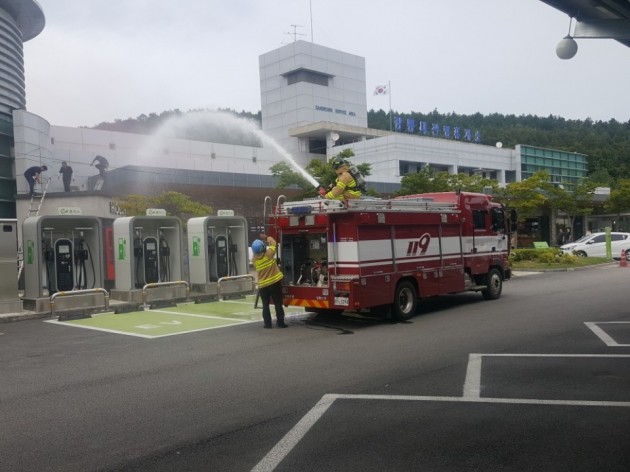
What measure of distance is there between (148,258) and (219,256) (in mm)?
2275

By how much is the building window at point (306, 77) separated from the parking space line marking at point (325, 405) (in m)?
59.2

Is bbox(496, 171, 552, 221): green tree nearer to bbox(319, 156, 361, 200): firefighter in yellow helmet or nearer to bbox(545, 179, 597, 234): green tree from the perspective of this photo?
bbox(545, 179, 597, 234): green tree

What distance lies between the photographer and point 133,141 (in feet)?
141

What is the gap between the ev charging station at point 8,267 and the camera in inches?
556

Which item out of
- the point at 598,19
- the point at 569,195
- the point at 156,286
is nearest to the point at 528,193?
the point at 569,195

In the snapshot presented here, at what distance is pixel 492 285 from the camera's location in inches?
615

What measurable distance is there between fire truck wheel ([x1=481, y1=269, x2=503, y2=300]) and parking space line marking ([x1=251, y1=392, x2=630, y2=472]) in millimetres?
9505

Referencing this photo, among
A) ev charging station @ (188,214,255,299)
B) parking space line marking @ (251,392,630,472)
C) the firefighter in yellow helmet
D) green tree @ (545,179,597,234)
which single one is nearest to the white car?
green tree @ (545,179,597,234)

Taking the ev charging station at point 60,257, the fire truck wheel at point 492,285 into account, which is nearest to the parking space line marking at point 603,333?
the fire truck wheel at point 492,285

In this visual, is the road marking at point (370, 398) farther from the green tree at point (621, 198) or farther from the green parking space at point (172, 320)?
the green tree at point (621, 198)

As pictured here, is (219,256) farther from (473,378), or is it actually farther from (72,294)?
(473,378)

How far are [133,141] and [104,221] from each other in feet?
70.7

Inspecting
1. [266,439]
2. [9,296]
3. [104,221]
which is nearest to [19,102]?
[104,221]

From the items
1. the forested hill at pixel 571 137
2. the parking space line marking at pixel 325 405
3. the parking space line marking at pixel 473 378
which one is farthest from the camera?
the forested hill at pixel 571 137
